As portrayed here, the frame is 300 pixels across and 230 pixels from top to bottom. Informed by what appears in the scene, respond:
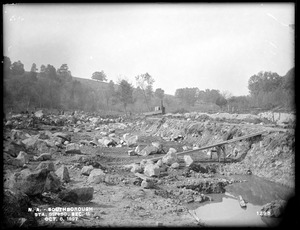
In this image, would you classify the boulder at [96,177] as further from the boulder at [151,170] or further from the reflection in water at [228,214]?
the reflection in water at [228,214]

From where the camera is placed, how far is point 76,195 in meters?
5.34

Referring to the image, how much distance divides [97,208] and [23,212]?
5.37 ft

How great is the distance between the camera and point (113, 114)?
35219 mm

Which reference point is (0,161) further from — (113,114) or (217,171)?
(113,114)

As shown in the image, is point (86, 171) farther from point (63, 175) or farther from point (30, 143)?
point (30, 143)

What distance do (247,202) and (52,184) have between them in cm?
588

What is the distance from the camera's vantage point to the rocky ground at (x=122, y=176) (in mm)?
4875

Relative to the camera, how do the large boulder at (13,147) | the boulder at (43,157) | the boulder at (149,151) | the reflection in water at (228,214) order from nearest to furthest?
the reflection in water at (228,214)
the large boulder at (13,147)
the boulder at (43,157)
the boulder at (149,151)

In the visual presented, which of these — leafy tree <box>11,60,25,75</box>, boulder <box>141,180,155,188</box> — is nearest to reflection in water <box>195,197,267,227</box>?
boulder <box>141,180,155,188</box>

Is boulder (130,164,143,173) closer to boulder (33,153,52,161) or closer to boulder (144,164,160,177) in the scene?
boulder (144,164,160,177)

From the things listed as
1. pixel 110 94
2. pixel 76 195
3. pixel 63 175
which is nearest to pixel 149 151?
pixel 63 175

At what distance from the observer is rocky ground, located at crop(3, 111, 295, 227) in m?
4.88

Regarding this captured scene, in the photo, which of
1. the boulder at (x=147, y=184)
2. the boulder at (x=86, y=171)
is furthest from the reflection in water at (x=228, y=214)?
the boulder at (x=86, y=171)

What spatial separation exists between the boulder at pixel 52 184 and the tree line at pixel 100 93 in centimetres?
311
